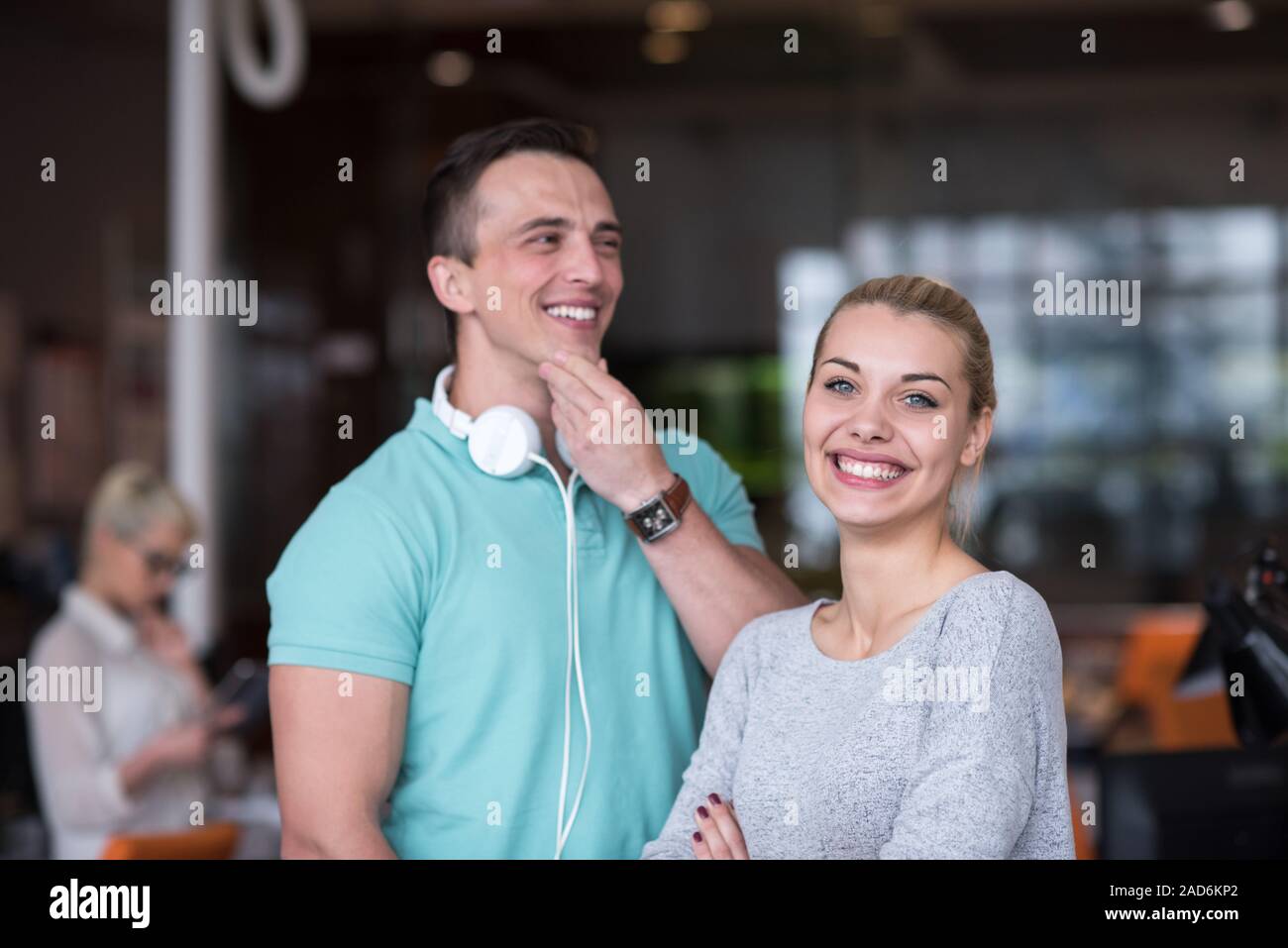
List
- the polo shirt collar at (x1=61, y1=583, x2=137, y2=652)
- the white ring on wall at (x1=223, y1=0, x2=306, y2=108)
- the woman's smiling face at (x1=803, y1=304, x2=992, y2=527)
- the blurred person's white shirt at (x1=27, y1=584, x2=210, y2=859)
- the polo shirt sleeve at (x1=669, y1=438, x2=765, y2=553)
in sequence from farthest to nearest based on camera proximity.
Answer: the polo shirt collar at (x1=61, y1=583, x2=137, y2=652) < the blurred person's white shirt at (x1=27, y1=584, x2=210, y2=859) < the white ring on wall at (x1=223, y1=0, x2=306, y2=108) < the polo shirt sleeve at (x1=669, y1=438, x2=765, y2=553) < the woman's smiling face at (x1=803, y1=304, x2=992, y2=527)

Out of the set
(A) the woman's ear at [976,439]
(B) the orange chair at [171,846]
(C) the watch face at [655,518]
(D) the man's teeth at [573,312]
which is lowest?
(B) the orange chair at [171,846]

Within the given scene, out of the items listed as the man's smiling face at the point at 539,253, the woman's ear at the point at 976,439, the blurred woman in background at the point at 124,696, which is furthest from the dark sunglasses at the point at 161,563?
the woman's ear at the point at 976,439

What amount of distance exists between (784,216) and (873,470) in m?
5.87

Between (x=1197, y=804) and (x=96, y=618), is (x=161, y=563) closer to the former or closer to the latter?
(x=96, y=618)

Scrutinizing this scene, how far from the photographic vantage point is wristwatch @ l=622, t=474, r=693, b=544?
1.45m

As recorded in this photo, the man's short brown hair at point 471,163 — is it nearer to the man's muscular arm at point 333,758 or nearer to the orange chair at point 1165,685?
the man's muscular arm at point 333,758

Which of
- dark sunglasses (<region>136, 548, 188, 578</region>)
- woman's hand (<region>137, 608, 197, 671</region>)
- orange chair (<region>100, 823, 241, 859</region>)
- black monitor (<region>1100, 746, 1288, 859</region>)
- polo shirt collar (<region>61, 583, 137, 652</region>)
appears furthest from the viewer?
woman's hand (<region>137, 608, 197, 671</region>)

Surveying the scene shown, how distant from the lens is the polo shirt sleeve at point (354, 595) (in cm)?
137

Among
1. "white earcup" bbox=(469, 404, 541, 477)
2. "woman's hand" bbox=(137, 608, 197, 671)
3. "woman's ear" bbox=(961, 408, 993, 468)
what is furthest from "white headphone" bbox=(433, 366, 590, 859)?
"woman's hand" bbox=(137, 608, 197, 671)

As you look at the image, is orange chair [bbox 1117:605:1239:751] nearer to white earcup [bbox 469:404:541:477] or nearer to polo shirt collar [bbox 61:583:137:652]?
white earcup [bbox 469:404:541:477]

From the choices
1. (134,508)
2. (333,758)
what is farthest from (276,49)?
(333,758)

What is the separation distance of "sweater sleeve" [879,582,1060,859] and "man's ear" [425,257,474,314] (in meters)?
0.63

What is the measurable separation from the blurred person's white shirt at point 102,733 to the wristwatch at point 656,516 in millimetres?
1767
